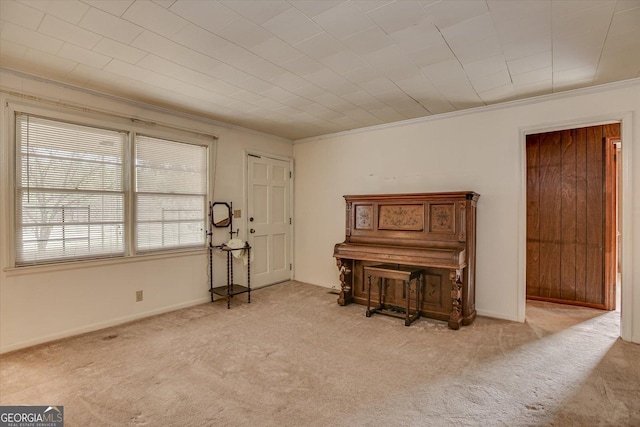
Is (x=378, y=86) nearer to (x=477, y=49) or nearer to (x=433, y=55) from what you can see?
(x=433, y=55)

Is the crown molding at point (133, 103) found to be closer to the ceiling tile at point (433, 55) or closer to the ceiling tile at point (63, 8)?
the ceiling tile at point (63, 8)

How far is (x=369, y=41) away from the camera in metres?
2.30

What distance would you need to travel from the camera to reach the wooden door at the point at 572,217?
3980 mm

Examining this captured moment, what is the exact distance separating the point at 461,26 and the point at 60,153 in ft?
12.0

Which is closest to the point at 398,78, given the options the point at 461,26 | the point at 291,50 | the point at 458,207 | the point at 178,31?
the point at 461,26

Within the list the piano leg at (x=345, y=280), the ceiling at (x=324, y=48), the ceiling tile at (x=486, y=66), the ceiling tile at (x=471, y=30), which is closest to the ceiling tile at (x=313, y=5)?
the ceiling at (x=324, y=48)

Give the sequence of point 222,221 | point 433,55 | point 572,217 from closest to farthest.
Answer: point 433,55 → point 572,217 → point 222,221

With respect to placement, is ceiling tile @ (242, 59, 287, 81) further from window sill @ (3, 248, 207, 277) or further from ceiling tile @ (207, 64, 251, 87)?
window sill @ (3, 248, 207, 277)

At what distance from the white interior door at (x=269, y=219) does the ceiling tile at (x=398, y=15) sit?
10.4ft

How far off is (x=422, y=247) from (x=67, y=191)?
3738 millimetres

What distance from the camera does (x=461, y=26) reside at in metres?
2.10

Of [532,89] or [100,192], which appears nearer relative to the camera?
[532,89]

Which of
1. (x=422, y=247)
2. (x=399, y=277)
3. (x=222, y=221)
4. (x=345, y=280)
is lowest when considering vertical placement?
(x=345, y=280)

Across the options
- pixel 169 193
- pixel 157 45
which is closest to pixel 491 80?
pixel 157 45
